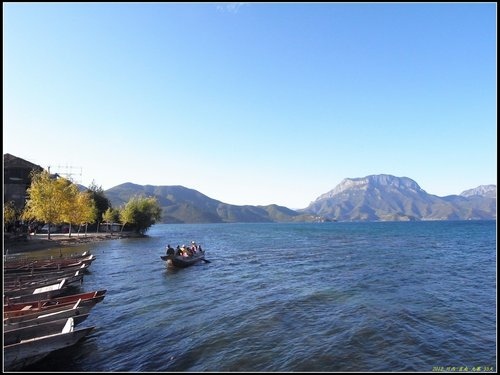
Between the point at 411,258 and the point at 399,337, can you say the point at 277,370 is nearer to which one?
the point at 399,337

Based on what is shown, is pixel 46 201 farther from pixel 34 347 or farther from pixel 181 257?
pixel 34 347

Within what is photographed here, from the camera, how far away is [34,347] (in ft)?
44.5

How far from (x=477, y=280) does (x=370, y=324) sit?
20040 millimetres

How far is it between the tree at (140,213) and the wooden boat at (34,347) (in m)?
93.5

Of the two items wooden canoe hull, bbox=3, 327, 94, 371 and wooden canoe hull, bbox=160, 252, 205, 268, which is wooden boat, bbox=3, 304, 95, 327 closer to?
wooden canoe hull, bbox=3, 327, 94, 371

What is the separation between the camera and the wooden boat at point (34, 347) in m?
13.0

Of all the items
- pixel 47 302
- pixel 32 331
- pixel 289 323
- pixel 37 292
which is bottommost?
pixel 289 323

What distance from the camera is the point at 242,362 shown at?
14938 mm

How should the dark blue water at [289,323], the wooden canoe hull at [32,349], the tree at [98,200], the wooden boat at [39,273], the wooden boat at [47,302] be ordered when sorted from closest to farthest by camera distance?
the wooden canoe hull at [32,349] < the dark blue water at [289,323] < the wooden boat at [47,302] < the wooden boat at [39,273] < the tree at [98,200]

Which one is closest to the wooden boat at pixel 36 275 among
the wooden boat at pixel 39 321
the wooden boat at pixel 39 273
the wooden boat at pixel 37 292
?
the wooden boat at pixel 39 273

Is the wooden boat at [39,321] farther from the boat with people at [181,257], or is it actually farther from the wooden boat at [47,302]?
the boat with people at [181,257]

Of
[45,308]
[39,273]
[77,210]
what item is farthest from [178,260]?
[77,210]

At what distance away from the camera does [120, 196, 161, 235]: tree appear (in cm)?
10437

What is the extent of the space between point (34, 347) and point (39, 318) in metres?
2.39
